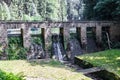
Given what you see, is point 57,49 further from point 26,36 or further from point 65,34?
point 26,36

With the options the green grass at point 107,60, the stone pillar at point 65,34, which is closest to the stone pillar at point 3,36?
the stone pillar at point 65,34

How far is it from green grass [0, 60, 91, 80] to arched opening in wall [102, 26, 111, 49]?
808 centimetres

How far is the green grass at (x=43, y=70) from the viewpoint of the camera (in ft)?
41.2

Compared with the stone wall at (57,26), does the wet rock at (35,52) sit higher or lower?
lower

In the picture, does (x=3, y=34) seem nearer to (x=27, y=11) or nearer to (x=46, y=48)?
(x=46, y=48)

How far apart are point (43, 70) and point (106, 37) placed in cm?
1117

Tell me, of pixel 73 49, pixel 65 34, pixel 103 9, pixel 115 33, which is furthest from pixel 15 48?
pixel 103 9

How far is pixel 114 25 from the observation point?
24.0 metres

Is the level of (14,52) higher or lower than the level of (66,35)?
lower

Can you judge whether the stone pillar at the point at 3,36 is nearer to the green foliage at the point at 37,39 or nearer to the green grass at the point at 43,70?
the green foliage at the point at 37,39

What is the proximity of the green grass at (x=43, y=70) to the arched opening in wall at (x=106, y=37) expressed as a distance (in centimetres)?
808

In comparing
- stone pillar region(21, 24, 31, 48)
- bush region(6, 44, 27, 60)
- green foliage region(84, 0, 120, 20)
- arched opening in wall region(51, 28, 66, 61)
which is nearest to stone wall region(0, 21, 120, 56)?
stone pillar region(21, 24, 31, 48)

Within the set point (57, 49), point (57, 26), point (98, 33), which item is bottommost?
point (57, 49)

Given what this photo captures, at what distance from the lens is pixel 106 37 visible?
2366 centimetres
